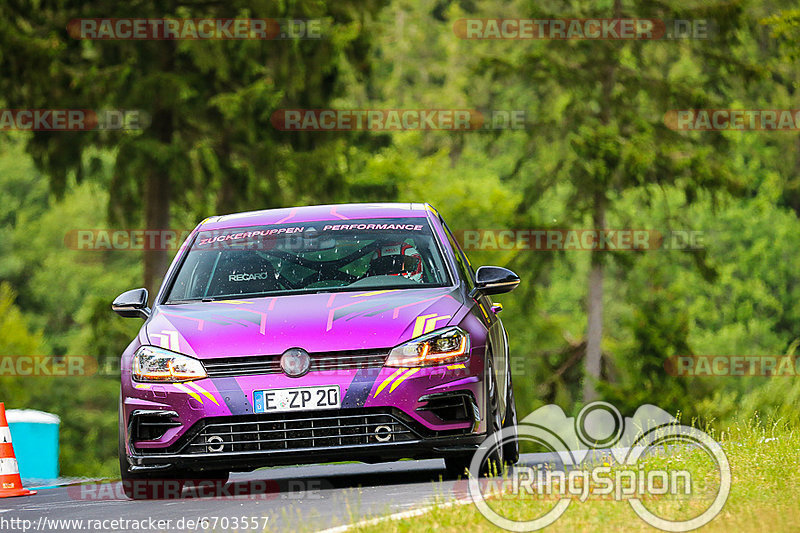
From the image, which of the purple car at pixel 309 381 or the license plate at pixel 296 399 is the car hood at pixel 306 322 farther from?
the license plate at pixel 296 399

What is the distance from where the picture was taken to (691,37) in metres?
33.7

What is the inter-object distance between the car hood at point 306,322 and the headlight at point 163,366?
52 millimetres

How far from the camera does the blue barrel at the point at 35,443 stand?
12789mm

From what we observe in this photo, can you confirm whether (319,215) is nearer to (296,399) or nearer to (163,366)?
(163,366)

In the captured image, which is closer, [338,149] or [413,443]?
[413,443]

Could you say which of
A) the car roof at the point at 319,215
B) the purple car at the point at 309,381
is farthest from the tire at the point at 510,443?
the car roof at the point at 319,215

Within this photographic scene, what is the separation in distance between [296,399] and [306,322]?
19.1 inches

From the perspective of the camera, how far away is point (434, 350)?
792cm

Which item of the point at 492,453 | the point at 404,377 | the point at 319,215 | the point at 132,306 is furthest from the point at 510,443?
the point at 132,306

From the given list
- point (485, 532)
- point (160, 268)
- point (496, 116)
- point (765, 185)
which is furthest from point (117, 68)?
point (765, 185)

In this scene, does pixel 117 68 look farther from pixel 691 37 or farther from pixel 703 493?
pixel 703 493

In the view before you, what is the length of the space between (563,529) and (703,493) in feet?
4.41

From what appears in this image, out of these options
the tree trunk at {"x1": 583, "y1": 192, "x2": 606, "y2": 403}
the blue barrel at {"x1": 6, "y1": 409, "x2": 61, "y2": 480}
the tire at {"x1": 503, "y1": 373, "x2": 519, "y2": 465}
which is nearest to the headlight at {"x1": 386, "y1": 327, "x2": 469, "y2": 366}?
the tire at {"x1": 503, "y1": 373, "x2": 519, "y2": 465}

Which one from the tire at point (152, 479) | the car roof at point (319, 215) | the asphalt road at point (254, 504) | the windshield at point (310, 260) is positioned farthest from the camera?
the car roof at point (319, 215)
